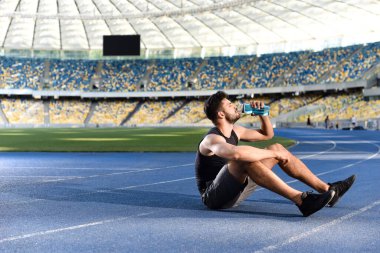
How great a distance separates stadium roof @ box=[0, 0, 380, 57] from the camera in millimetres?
61344

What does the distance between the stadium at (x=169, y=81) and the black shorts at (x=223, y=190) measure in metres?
2.70

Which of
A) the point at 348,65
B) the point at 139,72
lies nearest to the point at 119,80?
the point at 139,72

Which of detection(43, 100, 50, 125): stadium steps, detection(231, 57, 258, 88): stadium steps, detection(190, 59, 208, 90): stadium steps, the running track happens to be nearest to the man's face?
the running track

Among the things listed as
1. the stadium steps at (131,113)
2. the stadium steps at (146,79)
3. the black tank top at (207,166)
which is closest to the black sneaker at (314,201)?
the black tank top at (207,166)

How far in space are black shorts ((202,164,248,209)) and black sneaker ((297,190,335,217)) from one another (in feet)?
2.44

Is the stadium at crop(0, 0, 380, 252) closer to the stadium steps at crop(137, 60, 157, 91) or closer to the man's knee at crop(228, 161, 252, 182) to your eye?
the stadium steps at crop(137, 60, 157, 91)

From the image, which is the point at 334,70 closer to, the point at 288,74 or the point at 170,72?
the point at 288,74

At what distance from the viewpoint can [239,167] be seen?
618 cm

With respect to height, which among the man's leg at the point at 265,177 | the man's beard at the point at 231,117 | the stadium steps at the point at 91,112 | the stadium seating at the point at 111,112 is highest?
the man's beard at the point at 231,117

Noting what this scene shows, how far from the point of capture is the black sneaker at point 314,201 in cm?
605

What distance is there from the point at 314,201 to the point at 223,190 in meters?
1.11

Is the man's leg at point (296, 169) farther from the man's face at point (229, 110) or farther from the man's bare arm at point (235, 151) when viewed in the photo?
the man's face at point (229, 110)

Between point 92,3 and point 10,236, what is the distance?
Answer: 198ft

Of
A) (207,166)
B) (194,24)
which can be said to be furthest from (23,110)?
(207,166)
